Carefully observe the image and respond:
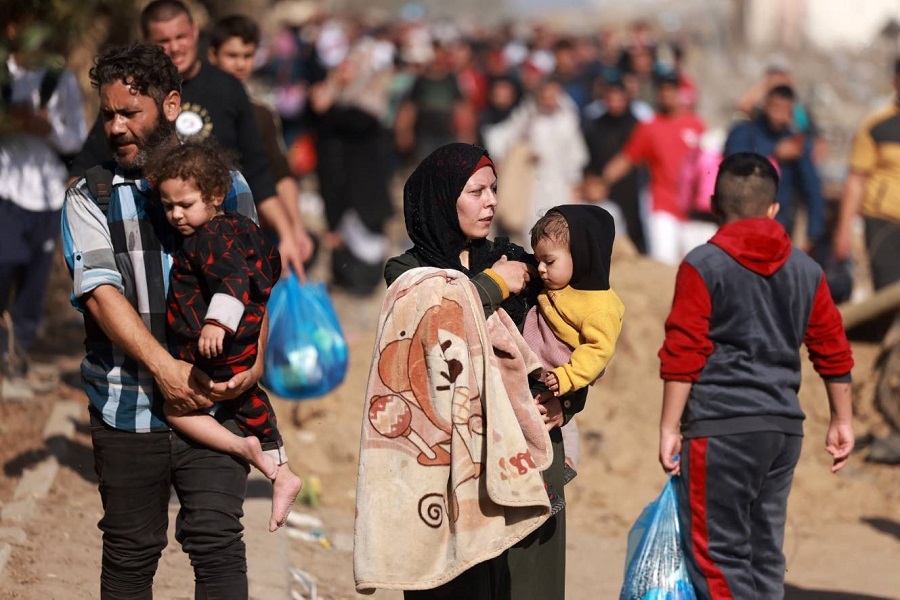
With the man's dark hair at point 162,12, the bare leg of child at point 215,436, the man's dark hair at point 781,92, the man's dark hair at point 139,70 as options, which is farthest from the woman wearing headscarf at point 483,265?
the man's dark hair at point 781,92

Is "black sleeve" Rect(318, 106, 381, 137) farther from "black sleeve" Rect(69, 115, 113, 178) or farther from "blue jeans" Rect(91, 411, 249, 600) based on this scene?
"blue jeans" Rect(91, 411, 249, 600)

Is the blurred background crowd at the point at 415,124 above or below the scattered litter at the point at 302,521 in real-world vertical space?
above

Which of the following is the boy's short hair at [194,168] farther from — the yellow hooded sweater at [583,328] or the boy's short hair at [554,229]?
the yellow hooded sweater at [583,328]

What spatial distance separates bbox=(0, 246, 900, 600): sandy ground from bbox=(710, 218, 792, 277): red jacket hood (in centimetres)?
231

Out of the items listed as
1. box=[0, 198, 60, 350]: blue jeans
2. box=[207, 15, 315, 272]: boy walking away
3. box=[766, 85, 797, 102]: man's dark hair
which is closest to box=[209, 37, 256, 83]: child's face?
box=[207, 15, 315, 272]: boy walking away

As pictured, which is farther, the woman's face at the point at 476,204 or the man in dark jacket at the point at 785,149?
the man in dark jacket at the point at 785,149

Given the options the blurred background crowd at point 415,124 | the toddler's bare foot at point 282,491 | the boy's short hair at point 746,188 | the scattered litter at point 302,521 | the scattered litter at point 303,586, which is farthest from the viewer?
the blurred background crowd at point 415,124

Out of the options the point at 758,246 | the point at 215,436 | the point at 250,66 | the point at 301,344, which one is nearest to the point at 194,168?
the point at 215,436

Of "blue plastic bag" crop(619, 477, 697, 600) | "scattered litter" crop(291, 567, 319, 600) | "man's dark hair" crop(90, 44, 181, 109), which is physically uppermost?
"man's dark hair" crop(90, 44, 181, 109)

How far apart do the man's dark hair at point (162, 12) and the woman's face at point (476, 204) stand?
247 centimetres

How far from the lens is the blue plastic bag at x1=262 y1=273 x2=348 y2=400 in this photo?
652cm

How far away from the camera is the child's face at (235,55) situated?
6797 mm

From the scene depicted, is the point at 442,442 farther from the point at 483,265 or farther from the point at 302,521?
the point at 302,521

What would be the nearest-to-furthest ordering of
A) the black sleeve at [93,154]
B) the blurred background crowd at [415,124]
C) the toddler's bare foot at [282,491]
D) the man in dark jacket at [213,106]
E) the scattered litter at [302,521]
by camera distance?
the toddler's bare foot at [282,491], the black sleeve at [93,154], the man in dark jacket at [213,106], the scattered litter at [302,521], the blurred background crowd at [415,124]
